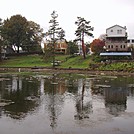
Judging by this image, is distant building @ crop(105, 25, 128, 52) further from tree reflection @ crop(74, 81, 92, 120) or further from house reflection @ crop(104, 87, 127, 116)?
tree reflection @ crop(74, 81, 92, 120)

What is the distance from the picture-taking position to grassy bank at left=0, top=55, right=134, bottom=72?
7503 cm

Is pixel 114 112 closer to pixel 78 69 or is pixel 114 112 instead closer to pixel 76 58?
pixel 78 69

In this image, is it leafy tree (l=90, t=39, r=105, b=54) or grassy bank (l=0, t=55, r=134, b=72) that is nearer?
grassy bank (l=0, t=55, r=134, b=72)

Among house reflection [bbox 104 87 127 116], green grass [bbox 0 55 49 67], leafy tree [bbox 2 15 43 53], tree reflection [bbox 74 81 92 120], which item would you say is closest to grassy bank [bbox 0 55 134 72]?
green grass [bbox 0 55 49 67]

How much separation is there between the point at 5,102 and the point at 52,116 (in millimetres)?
7335

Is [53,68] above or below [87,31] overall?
below

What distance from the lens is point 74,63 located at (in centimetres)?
8444

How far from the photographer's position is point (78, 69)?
74938mm

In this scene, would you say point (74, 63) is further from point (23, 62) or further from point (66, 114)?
point (66, 114)

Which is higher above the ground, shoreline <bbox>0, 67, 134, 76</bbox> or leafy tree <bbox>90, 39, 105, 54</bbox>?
leafy tree <bbox>90, 39, 105, 54</bbox>

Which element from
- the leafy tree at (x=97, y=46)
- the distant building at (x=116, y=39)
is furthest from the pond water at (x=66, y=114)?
the leafy tree at (x=97, y=46)

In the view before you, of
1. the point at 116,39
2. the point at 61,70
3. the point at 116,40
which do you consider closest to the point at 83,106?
the point at 61,70

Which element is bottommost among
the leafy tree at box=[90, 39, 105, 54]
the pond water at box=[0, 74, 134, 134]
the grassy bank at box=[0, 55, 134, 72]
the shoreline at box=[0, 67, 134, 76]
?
the pond water at box=[0, 74, 134, 134]

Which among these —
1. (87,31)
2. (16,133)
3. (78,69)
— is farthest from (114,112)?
(87,31)
